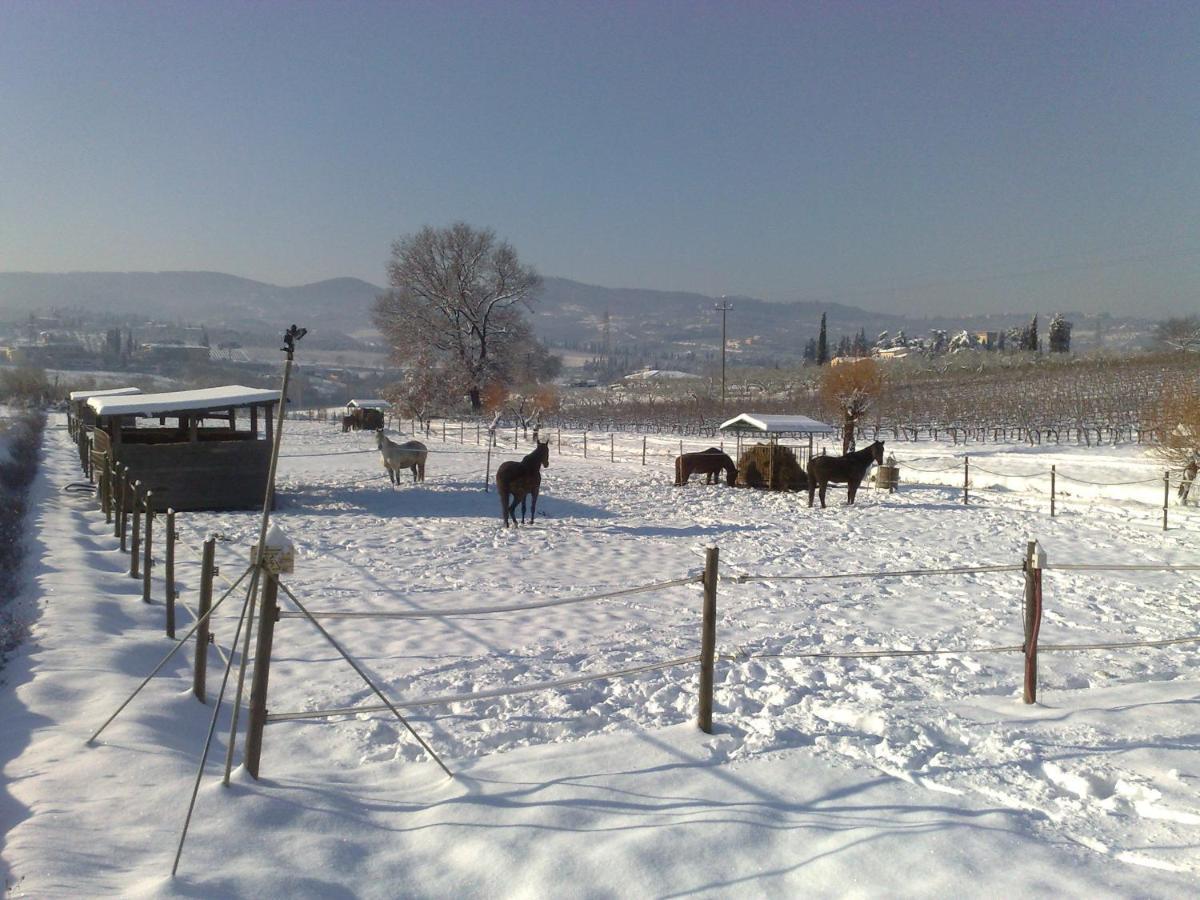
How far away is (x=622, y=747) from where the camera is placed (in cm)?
453

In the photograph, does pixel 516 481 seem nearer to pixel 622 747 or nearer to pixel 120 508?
pixel 120 508

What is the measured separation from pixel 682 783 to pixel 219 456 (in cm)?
1297

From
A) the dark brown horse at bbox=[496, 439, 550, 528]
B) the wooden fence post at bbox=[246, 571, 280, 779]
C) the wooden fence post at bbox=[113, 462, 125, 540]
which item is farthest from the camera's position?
the dark brown horse at bbox=[496, 439, 550, 528]

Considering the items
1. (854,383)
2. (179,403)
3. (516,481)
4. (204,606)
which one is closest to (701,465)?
(516,481)

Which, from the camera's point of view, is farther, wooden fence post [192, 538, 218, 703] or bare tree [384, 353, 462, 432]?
bare tree [384, 353, 462, 432]

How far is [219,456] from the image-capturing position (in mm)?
14633

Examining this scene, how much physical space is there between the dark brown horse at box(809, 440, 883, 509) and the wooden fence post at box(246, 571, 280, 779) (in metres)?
14.3

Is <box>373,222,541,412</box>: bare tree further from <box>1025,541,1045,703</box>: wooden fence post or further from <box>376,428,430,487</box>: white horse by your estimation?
<box>1025,541,1045,703</box>: wooden fence post

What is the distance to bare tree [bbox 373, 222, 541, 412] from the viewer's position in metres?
50.9

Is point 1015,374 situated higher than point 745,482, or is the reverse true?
point 1015,374

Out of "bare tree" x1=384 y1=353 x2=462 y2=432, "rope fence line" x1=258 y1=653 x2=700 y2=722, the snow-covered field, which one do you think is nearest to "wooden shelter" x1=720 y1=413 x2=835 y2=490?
the snow-covered field

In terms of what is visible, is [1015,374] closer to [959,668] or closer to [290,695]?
[959,668]

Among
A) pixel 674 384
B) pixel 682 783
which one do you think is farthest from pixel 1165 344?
pixel 682 783

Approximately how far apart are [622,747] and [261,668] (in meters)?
1.98
